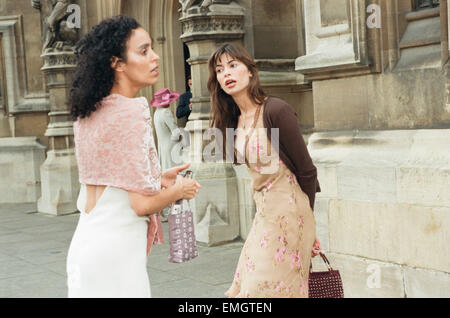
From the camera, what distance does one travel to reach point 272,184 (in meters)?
3.79

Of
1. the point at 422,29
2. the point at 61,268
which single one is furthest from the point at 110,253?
the point at 61,268

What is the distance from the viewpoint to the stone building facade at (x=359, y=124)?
5258mm

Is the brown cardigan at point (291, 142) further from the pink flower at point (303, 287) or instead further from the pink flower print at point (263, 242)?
the pink flower at point (303, 287)

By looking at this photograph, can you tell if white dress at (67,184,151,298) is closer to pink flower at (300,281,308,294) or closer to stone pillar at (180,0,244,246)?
pink flower at (300,281,308,294)

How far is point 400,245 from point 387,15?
1.86 m

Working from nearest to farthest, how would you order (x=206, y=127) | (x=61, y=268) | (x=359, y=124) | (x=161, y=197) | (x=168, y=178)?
1. (x=161, y=197)
2. (x=168, y=178)
3. (x=359, y=124)
4. (x=61, y=268)
5. (x=206, y=127)

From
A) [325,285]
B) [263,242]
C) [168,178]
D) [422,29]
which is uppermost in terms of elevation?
[422,29]

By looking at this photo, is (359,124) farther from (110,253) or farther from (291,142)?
(110,253)

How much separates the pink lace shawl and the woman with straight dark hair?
1017 millimetres

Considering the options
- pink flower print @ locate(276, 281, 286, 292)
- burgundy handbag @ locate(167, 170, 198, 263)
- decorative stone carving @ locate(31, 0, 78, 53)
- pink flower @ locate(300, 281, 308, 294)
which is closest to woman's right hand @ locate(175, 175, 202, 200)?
burgundy handbag @ locate(167, 170, 198, 263)

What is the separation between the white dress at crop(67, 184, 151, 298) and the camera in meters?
2.79

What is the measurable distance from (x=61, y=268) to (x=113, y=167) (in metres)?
4.96

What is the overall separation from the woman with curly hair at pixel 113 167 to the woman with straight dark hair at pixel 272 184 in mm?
931

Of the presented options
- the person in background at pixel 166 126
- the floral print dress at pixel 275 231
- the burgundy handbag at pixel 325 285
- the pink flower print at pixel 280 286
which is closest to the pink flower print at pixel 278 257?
the floral print dress at pixel 275 231
